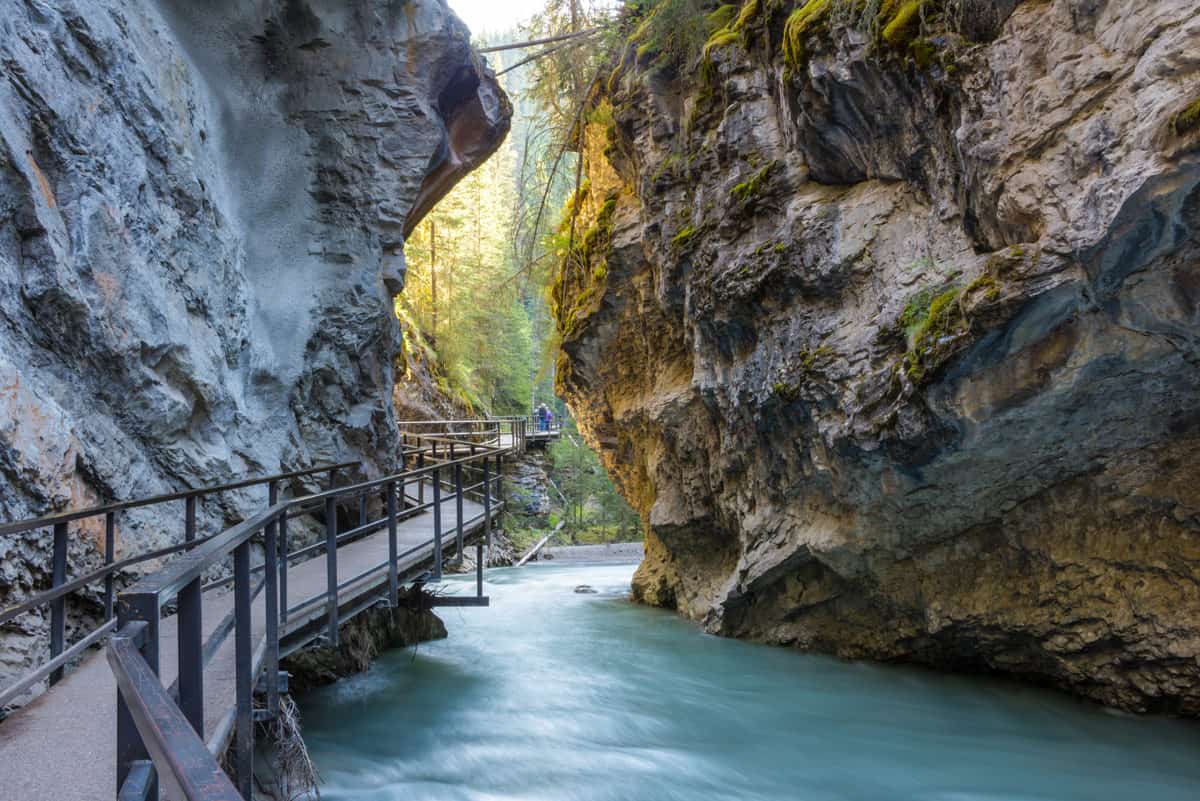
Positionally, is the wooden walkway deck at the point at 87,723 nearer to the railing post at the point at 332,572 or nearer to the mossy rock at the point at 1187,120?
the railing post at the point at 332,572

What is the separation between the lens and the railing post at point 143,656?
1.81 metres

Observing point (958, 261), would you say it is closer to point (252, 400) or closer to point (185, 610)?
point (185, 610)

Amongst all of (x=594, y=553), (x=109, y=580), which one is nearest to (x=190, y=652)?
(x=109, y=580)

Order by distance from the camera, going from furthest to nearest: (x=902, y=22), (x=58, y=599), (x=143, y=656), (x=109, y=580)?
1. (x=902, y=22)
2. (x=109, y=580)
3. (x=58, y=599)
4. (x=143, y=656)

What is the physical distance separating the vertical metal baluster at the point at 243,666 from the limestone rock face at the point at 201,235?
2052 mm

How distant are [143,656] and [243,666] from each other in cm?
157

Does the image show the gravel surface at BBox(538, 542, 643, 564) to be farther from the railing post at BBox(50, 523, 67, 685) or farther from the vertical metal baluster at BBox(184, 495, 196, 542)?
the railing post at BBox(50, 523, 67, 685)

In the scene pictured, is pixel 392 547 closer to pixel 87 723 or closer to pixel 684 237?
pixel 87 723

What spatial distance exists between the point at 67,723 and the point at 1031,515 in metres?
7.29

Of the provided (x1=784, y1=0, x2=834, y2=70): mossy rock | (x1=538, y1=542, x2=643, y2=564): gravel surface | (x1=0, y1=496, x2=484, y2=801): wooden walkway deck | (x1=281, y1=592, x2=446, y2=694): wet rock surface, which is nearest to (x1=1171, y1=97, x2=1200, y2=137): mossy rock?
(x1=784, y1=0, x2=834, y2=70): mossy rock

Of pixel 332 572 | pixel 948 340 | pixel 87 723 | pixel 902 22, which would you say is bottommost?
pixel 87 723

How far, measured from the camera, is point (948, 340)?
19.6 ft

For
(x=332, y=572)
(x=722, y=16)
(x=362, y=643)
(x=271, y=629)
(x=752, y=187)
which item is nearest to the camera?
(x=271, y=629)

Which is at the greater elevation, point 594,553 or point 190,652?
point 190,652
